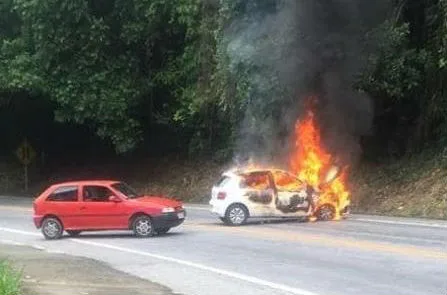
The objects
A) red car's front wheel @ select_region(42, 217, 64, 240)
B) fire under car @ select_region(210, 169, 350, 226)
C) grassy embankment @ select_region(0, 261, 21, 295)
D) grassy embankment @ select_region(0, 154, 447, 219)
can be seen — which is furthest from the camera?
grassy embankment @ select_region(0, 154, 447, 219)

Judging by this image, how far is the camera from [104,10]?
1307 inches

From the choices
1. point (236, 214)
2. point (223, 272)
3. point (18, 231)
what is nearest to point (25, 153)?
point (18, 231)

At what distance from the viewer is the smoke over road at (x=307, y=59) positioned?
24.1m

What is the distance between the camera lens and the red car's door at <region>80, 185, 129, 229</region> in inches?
741

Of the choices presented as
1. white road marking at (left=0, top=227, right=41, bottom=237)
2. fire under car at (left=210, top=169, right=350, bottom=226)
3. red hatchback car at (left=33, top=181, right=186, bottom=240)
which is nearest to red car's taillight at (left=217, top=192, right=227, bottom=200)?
fire under car at (left=210, top=169, right=350, bottom=226)

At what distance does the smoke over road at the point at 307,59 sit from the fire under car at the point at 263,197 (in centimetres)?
496

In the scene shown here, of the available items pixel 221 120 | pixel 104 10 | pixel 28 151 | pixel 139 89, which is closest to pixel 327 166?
pixel 221 120

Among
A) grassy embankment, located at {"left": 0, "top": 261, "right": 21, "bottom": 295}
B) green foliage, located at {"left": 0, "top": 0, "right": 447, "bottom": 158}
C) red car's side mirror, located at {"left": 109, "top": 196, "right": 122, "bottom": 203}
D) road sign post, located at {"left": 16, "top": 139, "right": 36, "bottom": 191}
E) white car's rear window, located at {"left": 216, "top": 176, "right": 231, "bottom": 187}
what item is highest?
green foliage, located at {"left": 0, "top": 0, "right": 447, "bottom": 158}

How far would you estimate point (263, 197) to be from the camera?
20438 millimetres

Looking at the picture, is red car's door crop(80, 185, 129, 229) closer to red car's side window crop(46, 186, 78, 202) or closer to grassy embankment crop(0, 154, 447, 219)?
red car's side window crop(46, 186, 78, 202)

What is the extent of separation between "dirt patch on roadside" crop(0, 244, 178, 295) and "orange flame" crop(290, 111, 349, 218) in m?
9.76

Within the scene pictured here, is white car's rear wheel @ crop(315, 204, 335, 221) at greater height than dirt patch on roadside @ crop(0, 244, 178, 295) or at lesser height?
greater

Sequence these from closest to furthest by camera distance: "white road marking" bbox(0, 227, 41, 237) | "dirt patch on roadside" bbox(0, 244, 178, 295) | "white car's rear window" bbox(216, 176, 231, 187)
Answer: "dirt patch on roadside" bbox(0, 244, 178, 295), "white car's rear window" bbox(216, 176, 231, 187), "white road marking" bbox(0, 227, 41, 237)

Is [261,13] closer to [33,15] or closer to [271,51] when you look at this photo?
[271,51]
